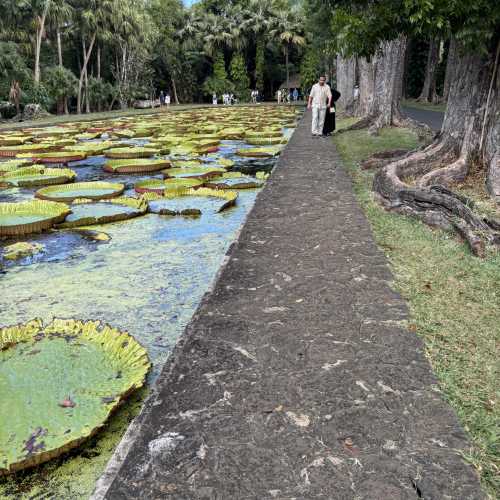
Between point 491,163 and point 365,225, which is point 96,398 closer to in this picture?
point 365,225

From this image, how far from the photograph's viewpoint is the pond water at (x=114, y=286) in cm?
169

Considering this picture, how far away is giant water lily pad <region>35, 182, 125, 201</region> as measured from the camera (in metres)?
5.61

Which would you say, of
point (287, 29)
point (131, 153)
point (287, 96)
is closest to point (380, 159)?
point (131, 153)

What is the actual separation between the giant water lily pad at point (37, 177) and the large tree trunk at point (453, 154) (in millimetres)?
4354

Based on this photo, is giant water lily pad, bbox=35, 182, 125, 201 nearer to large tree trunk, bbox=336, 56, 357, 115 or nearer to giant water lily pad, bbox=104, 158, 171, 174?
giant water lily pad, bbox=104, 158, 171, 174

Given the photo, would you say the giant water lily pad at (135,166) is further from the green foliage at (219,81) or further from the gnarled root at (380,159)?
the green foliage at (219,81)

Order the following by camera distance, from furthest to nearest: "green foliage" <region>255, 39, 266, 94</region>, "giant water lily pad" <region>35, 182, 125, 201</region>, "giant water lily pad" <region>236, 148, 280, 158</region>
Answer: "green foliage" <region>255, 39, 266, 94</region>, "giant water lily pad" <region>236, 148, 280, 158</region>, "giant water lily pad" <region>35, 182, 125, 201</region>

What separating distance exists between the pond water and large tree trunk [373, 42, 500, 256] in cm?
177

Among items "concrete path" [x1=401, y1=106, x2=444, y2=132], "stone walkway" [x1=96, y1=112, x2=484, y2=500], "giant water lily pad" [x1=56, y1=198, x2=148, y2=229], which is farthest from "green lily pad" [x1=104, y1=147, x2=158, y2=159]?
"concrete path" [x1=401, y1=106, x2=444, y2=132]

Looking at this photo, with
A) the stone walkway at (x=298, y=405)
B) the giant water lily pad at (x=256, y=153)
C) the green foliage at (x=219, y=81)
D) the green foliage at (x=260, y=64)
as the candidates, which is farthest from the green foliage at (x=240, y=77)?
the stone walkway at (x=298, y=405)

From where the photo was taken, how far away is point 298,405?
74.0 inches

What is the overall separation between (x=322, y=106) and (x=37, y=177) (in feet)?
22.1

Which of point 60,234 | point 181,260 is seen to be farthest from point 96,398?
point 60,234

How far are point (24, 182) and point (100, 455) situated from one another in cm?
569
